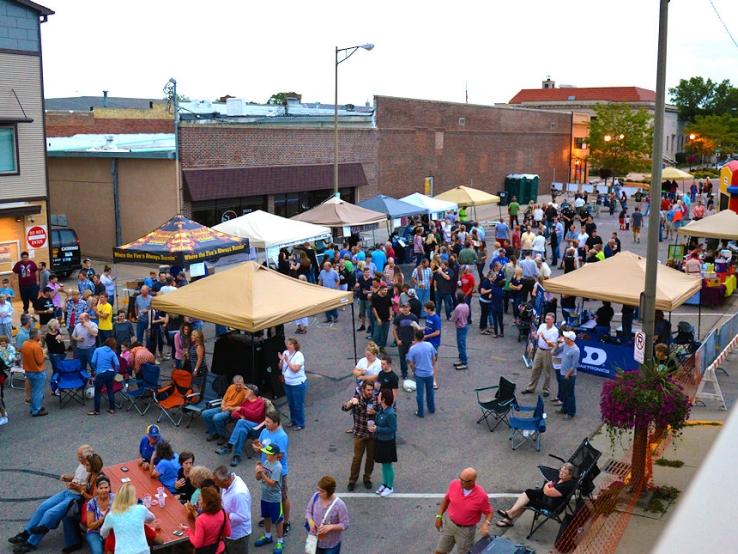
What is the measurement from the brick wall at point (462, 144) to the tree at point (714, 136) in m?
39.2

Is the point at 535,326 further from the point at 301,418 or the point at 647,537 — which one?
the point at 647,537

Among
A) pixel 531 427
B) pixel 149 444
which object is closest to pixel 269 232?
pixel 531 427

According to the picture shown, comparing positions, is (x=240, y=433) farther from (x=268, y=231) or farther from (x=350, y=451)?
(x=268, y=231)

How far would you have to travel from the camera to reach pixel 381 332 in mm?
16359

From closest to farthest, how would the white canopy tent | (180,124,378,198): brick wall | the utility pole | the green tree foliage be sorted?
the utility pole
the white canopy tent
(180,124,378,198): brick wall
the green tree foliage

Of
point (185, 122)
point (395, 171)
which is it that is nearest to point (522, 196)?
point (395, 171)

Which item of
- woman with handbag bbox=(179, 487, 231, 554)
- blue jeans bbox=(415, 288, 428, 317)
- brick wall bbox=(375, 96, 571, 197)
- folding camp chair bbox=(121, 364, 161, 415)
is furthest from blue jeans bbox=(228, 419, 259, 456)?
brick wall bbox=(375, 96, 571, 197)

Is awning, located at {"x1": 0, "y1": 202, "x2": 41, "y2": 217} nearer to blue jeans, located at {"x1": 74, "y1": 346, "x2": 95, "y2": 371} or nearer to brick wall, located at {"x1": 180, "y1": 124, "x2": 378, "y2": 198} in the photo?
brick wall, located at {"x1": 180, "y1": 124, "x2": 378, "y2": 198}

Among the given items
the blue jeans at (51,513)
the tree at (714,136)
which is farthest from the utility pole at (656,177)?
the tree at (714,136)

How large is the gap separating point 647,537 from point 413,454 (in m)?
3.70

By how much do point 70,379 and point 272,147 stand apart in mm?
19849

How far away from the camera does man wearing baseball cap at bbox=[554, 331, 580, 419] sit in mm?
12961

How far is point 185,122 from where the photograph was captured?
27781 mm

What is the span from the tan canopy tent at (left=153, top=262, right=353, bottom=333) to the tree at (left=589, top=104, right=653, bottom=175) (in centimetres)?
5494
